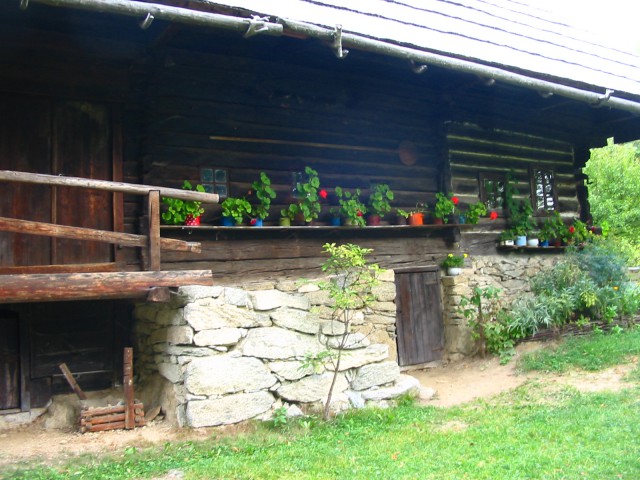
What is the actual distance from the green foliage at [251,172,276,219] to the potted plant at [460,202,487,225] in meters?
3.38

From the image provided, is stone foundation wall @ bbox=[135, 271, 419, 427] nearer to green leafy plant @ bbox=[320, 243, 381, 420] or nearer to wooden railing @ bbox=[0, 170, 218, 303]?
green leafy plant @ bbox=[320, 243, 381, 420]

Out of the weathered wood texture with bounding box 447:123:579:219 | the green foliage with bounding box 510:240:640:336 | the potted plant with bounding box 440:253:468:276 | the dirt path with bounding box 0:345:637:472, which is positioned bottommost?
the dirt path with bounding box 0:345:637:472

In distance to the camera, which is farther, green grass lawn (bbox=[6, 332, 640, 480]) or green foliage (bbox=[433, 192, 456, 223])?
green foliage (bbox=[433, 192, 456, 223])

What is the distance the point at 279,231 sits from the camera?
749 centimetres

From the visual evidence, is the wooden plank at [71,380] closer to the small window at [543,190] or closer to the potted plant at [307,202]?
the potted plant at [307,202]

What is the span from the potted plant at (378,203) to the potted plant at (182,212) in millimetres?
2444

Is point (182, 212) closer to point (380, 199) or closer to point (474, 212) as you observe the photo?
point (380, 199)

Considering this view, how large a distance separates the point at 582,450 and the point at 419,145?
533 cm

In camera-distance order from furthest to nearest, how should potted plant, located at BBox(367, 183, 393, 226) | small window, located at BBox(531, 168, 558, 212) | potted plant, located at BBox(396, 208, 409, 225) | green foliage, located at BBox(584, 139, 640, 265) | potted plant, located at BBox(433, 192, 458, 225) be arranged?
1. green foliage, located at BBox(584, 139, 640, 265)
2. small window, located at BBox(531, 168, 558, 212)
3. potted plant, located at BBox(433, 192, 458, 225)
4. potted plant, located at BBox(396, 208, 409, 225)
5. potted plant, located at BBox(367, 183, 393, 226)

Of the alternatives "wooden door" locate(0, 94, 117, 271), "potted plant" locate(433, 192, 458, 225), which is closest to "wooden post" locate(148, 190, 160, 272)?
"wooden door" locate(0, 94, 117, 271)

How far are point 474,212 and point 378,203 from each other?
1.88 metres

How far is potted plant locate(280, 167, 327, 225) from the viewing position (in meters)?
7.48

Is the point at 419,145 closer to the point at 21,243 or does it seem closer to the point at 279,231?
the point at 279,231

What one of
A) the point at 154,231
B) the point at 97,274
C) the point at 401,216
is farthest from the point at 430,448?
the point at 401,216
